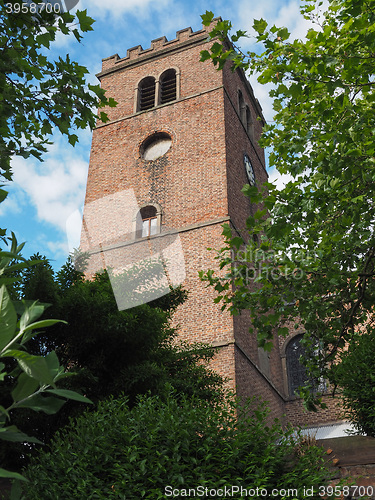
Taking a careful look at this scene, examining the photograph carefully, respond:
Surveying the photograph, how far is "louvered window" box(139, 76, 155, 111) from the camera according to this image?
21562 mm

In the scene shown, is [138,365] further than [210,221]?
No

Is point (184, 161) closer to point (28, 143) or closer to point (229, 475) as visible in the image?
point (28, 143)

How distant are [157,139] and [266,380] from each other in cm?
1009

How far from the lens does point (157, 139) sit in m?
20.0

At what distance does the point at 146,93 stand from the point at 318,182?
632 inches

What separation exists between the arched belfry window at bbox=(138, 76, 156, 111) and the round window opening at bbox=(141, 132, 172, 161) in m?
2.12

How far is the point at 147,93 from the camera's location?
21.9 m

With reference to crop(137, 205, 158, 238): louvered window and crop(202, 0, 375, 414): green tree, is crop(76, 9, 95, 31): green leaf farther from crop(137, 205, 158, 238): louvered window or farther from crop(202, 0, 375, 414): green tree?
crop(137, 205, 158, 238): louvered window

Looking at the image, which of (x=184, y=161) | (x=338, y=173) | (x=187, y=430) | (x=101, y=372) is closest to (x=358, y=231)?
(x=338, y=173)

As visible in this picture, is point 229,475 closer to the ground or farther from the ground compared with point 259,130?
closer to the ground

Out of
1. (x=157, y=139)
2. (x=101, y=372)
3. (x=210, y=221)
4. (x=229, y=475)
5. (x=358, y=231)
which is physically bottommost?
(x=229, y=475)

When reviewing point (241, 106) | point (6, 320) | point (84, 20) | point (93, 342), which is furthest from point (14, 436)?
point (241, 106)

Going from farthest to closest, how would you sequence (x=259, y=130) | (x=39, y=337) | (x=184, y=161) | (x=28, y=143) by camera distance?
(x=259, y=130)
(x=184, y=161)
(x=39, y=337)
(x=28, y=143)

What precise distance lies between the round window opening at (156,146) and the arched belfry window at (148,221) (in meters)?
2.32
